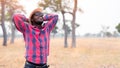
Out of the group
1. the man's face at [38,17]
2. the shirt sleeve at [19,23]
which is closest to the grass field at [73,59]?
the shirt sleeve at [19,23]

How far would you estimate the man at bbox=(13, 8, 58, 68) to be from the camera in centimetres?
525

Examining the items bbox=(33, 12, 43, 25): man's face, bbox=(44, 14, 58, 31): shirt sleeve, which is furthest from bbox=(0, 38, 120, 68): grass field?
bbox=(33, 12, 43, 25): man's face

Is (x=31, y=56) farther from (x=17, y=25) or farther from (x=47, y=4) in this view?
(x=47, y=4)

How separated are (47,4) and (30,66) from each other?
32.7 meters

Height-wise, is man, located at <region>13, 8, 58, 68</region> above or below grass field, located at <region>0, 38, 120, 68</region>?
above

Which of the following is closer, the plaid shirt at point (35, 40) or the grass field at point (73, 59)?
the plaid shirt at point (35, 40)

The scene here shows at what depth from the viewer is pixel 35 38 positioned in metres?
5.27

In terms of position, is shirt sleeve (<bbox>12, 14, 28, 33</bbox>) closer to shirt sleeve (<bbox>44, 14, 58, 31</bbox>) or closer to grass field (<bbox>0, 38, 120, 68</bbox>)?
shirt sleeve (<bbox>44, 14, 58, 31</bbox>)

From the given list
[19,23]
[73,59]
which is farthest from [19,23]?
[73,59]

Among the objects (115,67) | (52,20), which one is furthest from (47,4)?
(52,20)

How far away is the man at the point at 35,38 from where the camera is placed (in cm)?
525

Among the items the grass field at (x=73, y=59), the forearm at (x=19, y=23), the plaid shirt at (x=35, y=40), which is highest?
the forearm at (x=19, y=23)

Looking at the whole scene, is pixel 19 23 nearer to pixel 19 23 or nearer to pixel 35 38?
pixel 19 23

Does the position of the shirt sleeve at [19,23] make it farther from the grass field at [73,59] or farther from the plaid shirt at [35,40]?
the grass field at [73,59]
